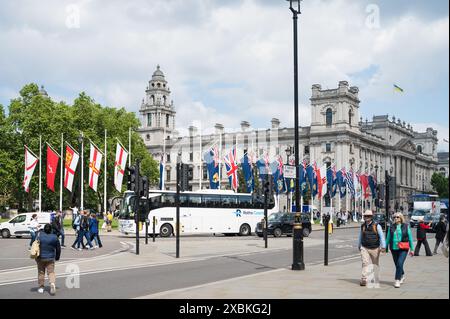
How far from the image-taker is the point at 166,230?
3947 centimetres

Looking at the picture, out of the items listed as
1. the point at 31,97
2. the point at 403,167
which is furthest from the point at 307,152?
the point at 31,97

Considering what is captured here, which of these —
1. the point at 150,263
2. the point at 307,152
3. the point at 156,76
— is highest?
the point at 156,76

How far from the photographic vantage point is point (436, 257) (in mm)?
22406

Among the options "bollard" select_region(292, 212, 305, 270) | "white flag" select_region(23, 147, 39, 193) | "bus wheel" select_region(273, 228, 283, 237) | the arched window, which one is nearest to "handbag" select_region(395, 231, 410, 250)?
"bollard" select_region(292, 212, 305, 270)

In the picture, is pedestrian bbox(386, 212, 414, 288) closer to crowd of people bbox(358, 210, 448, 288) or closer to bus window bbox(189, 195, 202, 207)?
crowd of people bbox(358, 210, 448, 288)

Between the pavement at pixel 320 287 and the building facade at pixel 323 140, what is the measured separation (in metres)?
75.8

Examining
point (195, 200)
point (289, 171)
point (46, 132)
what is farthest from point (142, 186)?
point (46, 132)

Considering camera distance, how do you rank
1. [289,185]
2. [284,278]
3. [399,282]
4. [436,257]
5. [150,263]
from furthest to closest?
[289,185], [436,257], [150,263], [284,278], [399,282]

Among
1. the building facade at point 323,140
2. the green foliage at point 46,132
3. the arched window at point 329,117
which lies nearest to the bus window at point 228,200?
the green foliage at point 46,132

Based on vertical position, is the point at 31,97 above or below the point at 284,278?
above

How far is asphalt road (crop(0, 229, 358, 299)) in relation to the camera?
511 inches

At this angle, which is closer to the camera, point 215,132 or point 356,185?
point 356,185

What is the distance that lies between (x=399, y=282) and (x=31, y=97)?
190 feet
